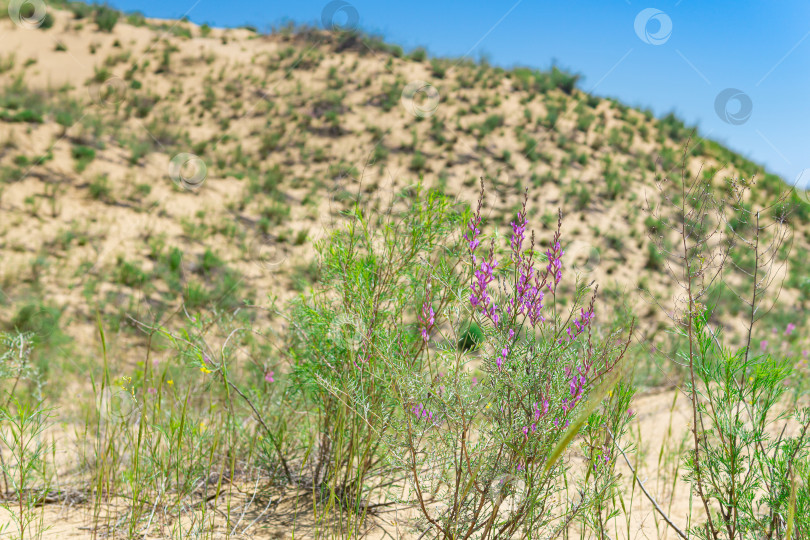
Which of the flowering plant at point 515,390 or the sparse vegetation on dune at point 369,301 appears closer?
the flowering plant at point 515,390

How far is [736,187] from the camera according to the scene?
1.85 m

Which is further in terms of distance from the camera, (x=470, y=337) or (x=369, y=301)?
(x=369, y=301)

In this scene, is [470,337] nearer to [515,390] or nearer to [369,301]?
[515,390]

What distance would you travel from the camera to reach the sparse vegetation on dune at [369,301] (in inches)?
63.9

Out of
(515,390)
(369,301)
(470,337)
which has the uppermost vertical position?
(369,301)

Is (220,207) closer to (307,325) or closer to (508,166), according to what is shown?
(508,166)

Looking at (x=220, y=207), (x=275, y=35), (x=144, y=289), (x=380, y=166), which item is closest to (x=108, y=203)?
(x=220, y=207)

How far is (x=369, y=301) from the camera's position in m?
1.87

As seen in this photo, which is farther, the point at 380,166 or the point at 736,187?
the point at 380,166

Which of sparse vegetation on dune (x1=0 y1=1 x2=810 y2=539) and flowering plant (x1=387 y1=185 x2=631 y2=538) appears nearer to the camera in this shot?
flowering plant (x1=387 y1=185 x2=631 y2=538)

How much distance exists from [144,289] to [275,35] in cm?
1611

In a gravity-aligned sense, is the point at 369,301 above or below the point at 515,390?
above

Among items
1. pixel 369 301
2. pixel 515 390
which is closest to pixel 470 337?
pixel 515 390

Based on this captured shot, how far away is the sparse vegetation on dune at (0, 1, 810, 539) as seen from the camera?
5.32 ft
